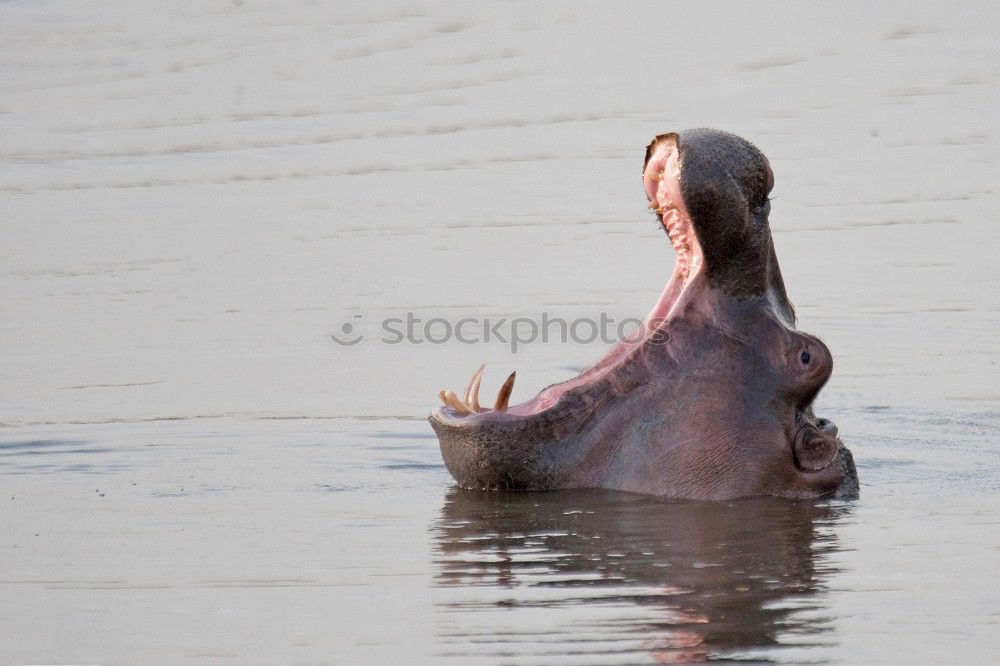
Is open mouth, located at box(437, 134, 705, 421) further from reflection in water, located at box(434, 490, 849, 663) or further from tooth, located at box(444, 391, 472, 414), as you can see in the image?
reflection in water, located at box(434, 490, 849, 663)

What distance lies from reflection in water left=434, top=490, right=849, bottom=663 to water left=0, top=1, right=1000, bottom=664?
0.8 inches

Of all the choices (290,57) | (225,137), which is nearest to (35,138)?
(225,137)

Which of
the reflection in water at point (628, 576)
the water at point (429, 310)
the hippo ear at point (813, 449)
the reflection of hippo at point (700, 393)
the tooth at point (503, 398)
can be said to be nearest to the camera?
the reflection in water at point (628, 576)

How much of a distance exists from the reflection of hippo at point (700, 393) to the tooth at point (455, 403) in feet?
0.06

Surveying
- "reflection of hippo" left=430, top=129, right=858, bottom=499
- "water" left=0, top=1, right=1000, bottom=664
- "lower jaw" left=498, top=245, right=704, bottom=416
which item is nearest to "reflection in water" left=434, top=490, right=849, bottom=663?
"water" left=0, top=1, right=1000, bottom=664

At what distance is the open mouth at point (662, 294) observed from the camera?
6762mm

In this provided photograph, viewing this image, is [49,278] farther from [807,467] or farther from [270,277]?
[807,467]

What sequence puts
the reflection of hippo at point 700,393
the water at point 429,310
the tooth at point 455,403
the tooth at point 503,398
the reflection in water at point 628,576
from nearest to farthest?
the reflection in water at point 628,576 < the water at point 429,310 < the reflection of hippo at point 700,393 < the tooth at point 503,398 < the tooth at point 455,403

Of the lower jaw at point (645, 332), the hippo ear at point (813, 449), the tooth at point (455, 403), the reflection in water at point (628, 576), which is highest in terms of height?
the lower jaw at point (645, 332)

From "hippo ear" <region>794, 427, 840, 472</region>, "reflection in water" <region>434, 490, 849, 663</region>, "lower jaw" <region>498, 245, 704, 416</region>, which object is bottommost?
"reflection in water" <region>434, 490, 849, 663</region>

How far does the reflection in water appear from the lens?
5207 mm

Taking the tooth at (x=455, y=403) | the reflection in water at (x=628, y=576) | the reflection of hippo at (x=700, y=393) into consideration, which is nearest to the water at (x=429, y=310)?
the reflection in water at (x=628, y=576)

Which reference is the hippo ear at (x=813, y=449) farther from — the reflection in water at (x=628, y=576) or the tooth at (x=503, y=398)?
the tooth at (x=503, y=398)

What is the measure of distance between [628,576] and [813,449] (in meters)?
1.28
